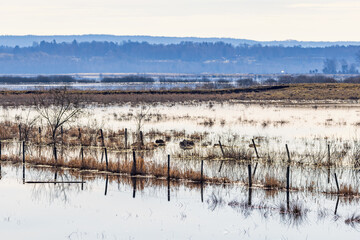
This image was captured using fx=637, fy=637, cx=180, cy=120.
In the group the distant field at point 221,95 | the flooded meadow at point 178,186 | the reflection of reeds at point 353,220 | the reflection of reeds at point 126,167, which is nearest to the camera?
the flooded meadow at point 178,186

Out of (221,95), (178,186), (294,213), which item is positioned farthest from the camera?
(221,95)

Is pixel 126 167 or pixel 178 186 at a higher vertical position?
pixel 126 167

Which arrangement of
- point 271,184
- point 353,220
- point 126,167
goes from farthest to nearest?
point 126,167 → point 271,184 → point 353,220

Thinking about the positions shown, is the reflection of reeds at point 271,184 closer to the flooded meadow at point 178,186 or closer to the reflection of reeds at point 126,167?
the flooded meadow at point 178,186

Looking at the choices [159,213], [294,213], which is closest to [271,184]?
[294,213]

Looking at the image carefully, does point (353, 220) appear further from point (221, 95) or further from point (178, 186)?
point (221, 95)

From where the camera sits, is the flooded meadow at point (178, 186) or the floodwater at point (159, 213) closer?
the floodwater at point (159, 213)

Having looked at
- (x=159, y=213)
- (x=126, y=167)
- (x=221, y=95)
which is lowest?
(x=159, y=213)

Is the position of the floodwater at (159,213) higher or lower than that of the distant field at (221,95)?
lower

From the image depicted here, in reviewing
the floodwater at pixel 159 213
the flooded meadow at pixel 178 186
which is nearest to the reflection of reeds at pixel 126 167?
the flooded meadow at pixel 178 186

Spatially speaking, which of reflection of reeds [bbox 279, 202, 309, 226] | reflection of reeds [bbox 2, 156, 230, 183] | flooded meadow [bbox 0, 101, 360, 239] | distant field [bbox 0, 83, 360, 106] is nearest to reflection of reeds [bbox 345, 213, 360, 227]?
flooded meadow [bbox 0, 101, 360, 239]

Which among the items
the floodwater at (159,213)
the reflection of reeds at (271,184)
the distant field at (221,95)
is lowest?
the floodwater at (159,213)

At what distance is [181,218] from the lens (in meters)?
22.2

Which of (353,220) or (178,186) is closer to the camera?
(353,220)
